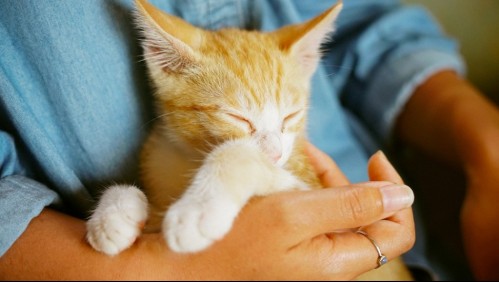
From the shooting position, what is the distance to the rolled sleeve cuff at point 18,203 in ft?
2.45

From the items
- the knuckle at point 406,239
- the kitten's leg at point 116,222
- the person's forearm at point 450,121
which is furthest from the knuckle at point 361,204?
the person's forearm at point 450,121

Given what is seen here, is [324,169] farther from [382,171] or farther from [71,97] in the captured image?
[71,97]

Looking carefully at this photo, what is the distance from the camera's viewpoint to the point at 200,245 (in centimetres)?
66

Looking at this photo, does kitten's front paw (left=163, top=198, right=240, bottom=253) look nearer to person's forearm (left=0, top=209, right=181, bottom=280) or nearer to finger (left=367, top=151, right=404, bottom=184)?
person's forearm (left=0, top=209, right=181, bottom=280)

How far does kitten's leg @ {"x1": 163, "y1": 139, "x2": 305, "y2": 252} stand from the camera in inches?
25.9

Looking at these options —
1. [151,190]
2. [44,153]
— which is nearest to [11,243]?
[44,153]

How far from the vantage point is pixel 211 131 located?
894 mm

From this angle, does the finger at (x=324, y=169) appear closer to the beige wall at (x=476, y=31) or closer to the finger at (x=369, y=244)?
the finger at (x=369, y=244)

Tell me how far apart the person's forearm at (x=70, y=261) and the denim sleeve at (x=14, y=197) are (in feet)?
0.09

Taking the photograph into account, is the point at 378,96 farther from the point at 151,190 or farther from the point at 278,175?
the point at 151,190

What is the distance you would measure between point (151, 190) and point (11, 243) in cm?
33

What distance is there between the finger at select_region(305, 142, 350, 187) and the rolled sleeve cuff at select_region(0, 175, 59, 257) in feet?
2.08

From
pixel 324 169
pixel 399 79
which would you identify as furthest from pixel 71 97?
pixel 399 79

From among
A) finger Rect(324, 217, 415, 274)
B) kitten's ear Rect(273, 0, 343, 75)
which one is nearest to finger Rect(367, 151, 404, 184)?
finger Rect(324, 217, 415, 274)
